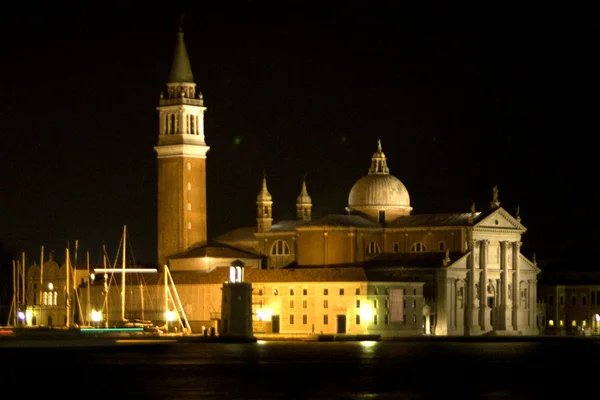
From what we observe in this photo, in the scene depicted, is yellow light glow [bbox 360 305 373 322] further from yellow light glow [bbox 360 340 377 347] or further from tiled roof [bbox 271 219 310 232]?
tiled roof [bbox 271 219 310 232]

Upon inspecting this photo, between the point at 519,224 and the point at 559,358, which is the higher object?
the point at 519,224

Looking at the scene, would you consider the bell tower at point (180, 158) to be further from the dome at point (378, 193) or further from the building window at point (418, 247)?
the building window at point (418, 247)

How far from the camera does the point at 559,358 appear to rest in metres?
92.1

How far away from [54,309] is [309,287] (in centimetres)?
2614

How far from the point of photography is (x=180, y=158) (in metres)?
132

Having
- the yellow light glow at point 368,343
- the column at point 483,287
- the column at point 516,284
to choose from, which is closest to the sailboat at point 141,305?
the yellow light glow at point 368,343

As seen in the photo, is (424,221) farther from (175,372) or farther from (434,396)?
(434,396)

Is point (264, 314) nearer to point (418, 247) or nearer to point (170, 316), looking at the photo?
point (170, 316)

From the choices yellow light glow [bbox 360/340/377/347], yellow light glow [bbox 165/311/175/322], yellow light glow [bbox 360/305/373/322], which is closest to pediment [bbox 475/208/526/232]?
yellow light glow [bbox 360/305/373/322]

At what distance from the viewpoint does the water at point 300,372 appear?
2625 inches

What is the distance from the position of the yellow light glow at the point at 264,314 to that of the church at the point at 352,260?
6 cm

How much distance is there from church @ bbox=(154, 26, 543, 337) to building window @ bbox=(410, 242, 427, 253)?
67 mm

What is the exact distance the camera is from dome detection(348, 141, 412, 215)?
136m

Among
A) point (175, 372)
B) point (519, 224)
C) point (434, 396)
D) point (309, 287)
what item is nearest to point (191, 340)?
point (309, 287)
